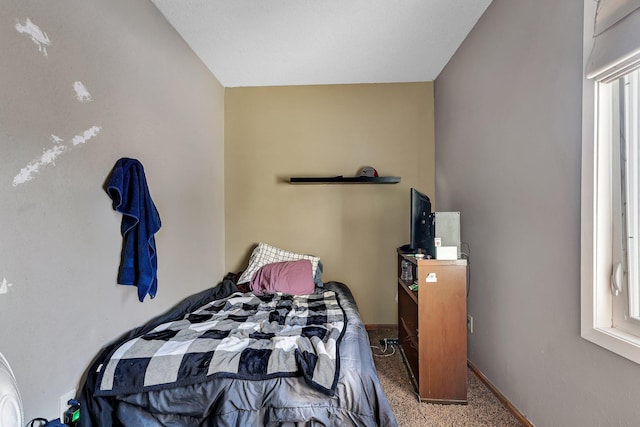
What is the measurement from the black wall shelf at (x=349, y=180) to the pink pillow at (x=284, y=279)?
2.80ft

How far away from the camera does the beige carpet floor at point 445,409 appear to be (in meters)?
1.68

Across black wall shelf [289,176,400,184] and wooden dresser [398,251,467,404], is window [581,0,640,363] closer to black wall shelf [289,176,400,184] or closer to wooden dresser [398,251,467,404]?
wooden dresser [398,251,467,404]

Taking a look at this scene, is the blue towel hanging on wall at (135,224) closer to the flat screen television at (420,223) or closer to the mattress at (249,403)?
the mattress at (249,403)

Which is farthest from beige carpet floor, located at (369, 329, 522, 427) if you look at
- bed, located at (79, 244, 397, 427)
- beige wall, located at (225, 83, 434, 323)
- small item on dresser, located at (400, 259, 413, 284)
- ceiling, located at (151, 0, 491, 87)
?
ceiling, located at (151, 0, 491, 87)

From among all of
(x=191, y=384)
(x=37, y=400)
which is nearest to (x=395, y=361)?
(x=191, y=384)

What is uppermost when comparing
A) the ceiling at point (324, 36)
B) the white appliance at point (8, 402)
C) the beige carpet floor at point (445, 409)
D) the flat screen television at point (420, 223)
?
the ceiling at point (324, 36)

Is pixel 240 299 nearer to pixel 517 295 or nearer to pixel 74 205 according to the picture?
pixel 74 205

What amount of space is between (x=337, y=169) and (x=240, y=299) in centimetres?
164

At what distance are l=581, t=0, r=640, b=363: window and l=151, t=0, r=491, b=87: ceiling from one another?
3.69ft

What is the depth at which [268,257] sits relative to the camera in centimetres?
298

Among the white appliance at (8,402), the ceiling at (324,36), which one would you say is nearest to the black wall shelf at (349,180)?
the ceiling at (324,36)

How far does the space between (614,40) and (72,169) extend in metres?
2.34

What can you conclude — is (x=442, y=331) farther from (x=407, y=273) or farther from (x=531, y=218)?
(x=531, y=218)

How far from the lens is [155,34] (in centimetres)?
200
